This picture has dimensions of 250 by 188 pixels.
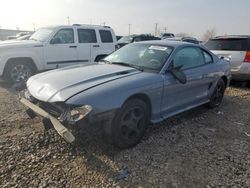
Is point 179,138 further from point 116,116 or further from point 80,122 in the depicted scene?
point 80,122

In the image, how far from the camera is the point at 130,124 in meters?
3.86

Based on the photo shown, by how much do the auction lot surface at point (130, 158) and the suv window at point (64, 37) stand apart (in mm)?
3935

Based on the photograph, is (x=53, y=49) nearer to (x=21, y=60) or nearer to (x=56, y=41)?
(x=56, y=41)

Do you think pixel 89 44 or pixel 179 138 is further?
pixel 89 44

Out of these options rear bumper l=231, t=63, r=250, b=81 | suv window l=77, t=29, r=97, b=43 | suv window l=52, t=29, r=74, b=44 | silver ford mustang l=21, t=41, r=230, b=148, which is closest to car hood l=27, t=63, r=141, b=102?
silver ford mustang l=21, t=41, r=230, b=148

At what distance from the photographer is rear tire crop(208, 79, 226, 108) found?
5989 millimetres

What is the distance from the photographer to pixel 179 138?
14.3ft

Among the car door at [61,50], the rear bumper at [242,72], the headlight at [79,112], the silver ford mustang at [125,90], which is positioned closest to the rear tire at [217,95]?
the silver ford mustang at [125,90]

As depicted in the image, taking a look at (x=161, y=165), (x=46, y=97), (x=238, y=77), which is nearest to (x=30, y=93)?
(x=46, y=97)

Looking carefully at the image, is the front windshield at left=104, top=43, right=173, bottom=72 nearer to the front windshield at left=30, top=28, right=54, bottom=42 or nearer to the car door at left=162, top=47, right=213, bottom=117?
the car door at left=162, top=47, right=213, bottom=117

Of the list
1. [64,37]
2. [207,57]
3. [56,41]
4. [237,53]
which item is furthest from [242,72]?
[56,41]

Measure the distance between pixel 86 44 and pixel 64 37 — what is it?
0.82 m

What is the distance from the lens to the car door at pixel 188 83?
441 centimetres

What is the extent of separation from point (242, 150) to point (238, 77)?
15.3 ft
